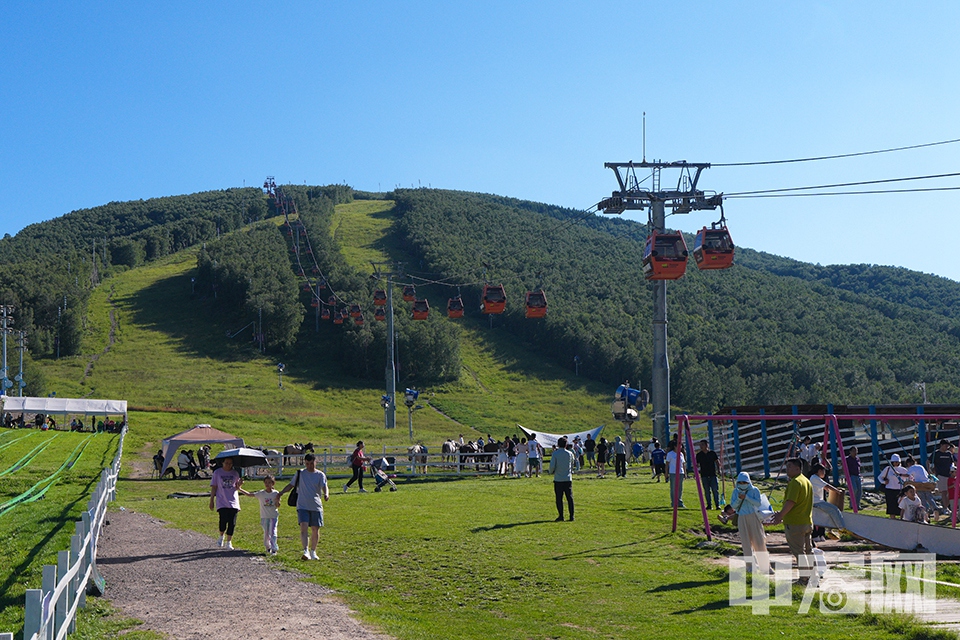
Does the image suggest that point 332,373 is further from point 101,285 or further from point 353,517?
point 353,517

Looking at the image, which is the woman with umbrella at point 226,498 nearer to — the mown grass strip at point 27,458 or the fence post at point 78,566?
the fence post at point 78,566

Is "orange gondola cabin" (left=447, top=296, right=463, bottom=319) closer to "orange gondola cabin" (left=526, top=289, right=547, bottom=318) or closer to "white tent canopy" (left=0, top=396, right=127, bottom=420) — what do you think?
"orange gondola cabin" (left=526, top=289, right=547, bottom=318)

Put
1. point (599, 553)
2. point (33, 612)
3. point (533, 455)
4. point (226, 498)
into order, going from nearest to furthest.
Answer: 1. point (33, 612)
2. point (599, 553)
3. point (226, 498)
4. point (533, 455)

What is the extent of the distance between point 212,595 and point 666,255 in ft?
76.0

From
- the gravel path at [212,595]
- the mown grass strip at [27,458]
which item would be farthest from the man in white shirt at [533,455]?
the gravel path at [212,595]

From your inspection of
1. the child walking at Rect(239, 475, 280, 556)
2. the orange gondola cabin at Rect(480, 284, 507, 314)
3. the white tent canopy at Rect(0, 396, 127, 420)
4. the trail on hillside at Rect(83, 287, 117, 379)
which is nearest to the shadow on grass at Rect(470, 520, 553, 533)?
the child walking at Rect(239, 475, 280, 556)

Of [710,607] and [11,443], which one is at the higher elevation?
[710,607]

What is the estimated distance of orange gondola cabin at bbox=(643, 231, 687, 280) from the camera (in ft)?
105

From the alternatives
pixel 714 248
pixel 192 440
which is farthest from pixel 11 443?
pixel 714 248

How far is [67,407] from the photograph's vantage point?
196 feet

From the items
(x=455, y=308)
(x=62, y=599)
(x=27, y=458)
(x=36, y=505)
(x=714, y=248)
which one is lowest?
(x=27, y=458)

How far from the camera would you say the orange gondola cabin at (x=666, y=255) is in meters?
31.9

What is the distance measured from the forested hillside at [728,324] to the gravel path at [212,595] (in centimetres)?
8865

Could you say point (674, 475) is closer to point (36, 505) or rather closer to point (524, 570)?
point (524, 570)
